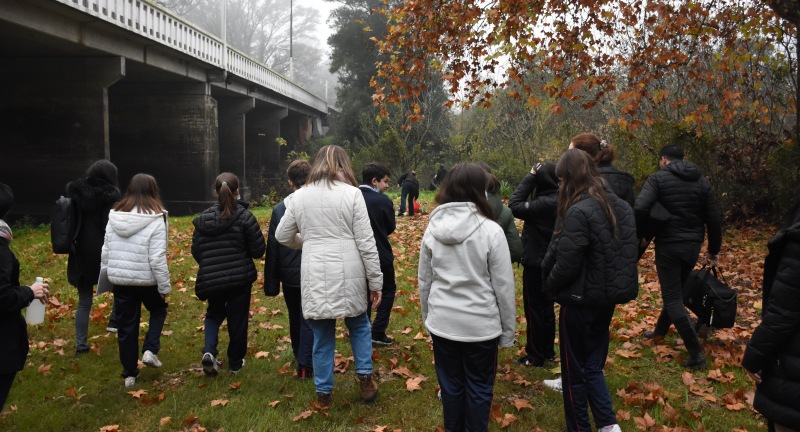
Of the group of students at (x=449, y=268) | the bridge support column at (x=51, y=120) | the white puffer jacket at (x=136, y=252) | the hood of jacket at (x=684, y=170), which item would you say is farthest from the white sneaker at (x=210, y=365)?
the bridge support column at (x=51, y=120)

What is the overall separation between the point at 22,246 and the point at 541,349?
39.8ft

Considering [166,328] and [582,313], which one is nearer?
[582,313]

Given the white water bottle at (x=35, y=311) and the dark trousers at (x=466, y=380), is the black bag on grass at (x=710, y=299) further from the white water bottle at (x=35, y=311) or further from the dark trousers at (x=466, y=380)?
the white water bottle at (x=35, y=311)

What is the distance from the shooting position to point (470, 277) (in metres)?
3.35

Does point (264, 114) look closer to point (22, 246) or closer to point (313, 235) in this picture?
point (22, 246)

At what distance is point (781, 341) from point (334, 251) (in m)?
2.61

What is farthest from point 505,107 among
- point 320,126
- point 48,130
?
point 320,126

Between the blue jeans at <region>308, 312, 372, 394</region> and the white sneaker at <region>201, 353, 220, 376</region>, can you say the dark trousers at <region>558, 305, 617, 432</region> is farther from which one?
the white sneaker at <region>201, 353, 220, 376</region>

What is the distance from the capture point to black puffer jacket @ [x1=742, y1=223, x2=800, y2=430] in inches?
97.4

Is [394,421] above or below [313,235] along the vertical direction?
below

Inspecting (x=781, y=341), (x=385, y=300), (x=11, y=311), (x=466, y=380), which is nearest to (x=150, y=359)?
(x=11, y=311)

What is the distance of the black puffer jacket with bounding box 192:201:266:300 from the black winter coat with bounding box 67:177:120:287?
4.23ft

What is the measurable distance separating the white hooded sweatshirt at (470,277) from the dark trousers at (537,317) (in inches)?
54.5

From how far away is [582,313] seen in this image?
3584mm
